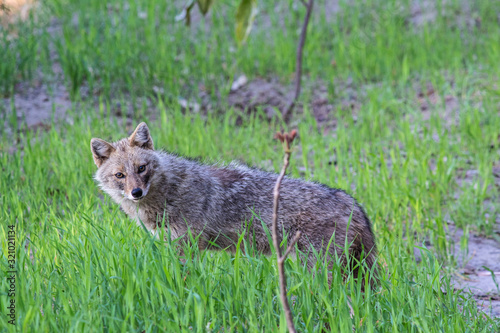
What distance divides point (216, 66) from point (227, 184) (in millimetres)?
5087

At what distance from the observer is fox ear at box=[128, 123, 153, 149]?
4359 mm

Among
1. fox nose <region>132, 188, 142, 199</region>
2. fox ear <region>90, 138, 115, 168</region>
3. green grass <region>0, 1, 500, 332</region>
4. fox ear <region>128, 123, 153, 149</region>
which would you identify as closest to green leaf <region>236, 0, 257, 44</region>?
green grass <region>0, 1, 500, 332</region>

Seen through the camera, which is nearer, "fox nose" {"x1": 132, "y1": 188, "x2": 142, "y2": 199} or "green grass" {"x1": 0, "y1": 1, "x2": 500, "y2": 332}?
"green grass" {"x1": 0, "y1": 1, "x2": 500, "y2": 332}

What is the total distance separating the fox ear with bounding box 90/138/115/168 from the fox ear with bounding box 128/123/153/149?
179mm

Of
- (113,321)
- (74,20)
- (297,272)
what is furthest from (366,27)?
(113,321)

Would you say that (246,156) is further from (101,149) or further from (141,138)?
(101,149)

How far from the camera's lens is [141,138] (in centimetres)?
441

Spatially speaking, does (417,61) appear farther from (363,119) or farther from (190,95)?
(190,95)

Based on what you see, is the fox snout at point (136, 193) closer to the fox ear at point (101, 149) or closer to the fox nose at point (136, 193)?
the fox nose at point (136, 193)

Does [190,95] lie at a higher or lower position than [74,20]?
lower

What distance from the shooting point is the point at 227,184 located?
4414 millimetres

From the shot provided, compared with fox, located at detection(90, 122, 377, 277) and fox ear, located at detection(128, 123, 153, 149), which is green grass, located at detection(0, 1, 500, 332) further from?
fox ear, located at detection(128, 123, 153, 149)

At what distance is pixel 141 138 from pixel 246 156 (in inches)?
96.4

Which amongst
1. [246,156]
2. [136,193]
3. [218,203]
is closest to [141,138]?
[136,193]
